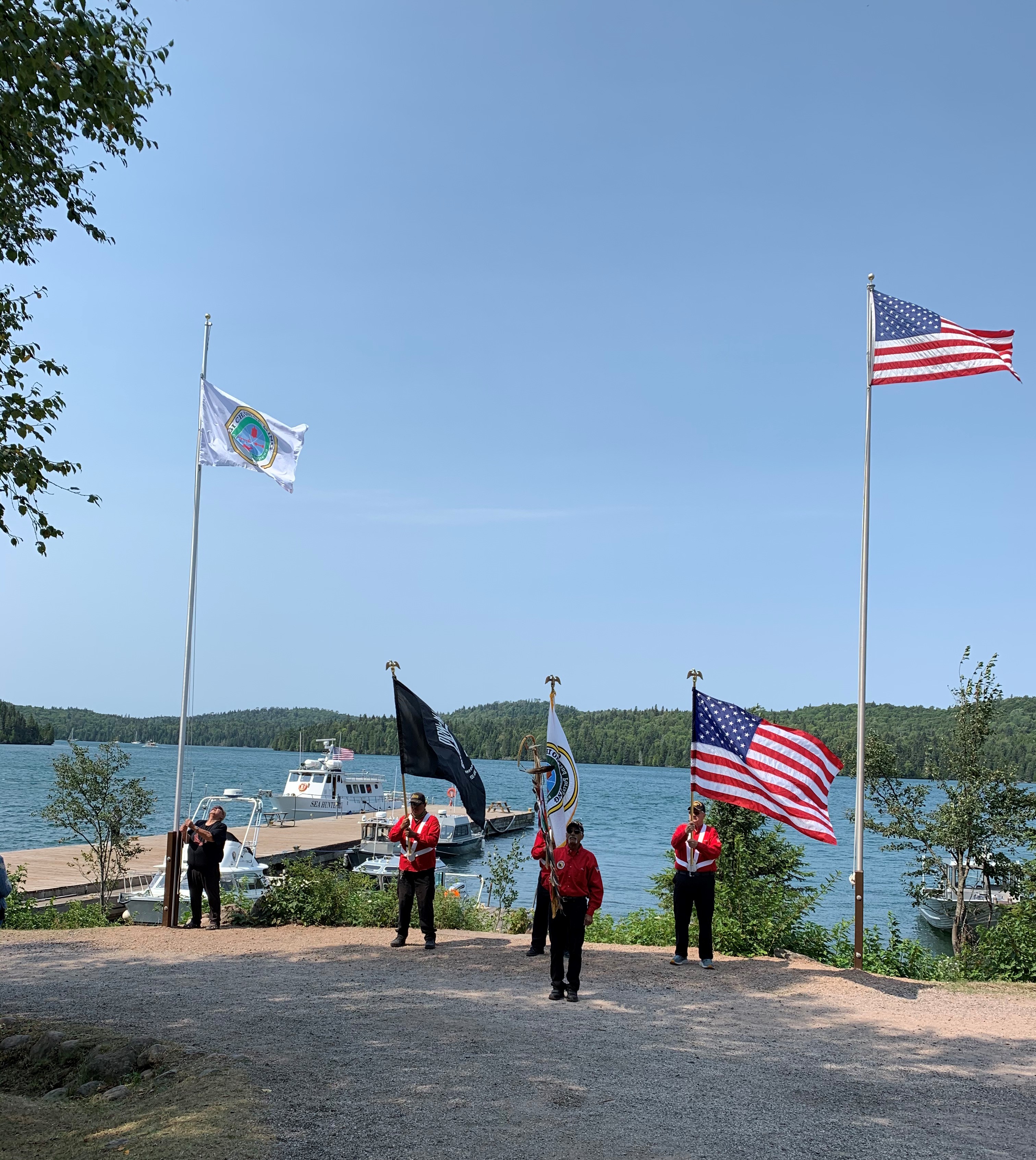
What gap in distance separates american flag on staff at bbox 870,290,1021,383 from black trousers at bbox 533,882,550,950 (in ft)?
26.3

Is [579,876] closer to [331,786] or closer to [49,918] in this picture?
[49,918]

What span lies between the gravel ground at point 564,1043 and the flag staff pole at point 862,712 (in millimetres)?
743

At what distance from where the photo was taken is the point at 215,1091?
7.01 metres

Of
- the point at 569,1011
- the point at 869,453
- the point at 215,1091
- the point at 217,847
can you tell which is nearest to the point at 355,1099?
the point at 215,1091

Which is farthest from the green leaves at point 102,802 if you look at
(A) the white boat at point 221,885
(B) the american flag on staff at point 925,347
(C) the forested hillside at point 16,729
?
(C) the forested hillside at point 16,729

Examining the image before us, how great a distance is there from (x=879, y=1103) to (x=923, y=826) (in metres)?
18.2

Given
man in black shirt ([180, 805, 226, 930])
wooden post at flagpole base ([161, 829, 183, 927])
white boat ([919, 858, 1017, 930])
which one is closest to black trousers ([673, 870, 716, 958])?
white boat ([919, 858, 1017, 930])

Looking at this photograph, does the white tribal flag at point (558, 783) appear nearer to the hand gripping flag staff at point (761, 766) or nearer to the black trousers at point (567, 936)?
→ the black trousers at point (567, 936)

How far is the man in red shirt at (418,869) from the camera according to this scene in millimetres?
13234

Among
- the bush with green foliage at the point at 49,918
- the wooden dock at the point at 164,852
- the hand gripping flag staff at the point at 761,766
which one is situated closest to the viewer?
the hand gripping flag staff at the point at 761,766

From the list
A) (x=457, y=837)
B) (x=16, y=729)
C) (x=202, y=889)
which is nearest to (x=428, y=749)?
(x=202, y=889)

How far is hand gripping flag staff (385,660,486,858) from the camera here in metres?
12.9

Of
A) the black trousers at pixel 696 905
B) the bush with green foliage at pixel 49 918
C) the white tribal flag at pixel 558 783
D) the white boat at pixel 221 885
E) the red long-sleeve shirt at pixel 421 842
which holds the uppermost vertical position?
the white tribal flag at pixel 558 783

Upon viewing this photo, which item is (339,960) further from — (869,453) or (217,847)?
(869,453)
